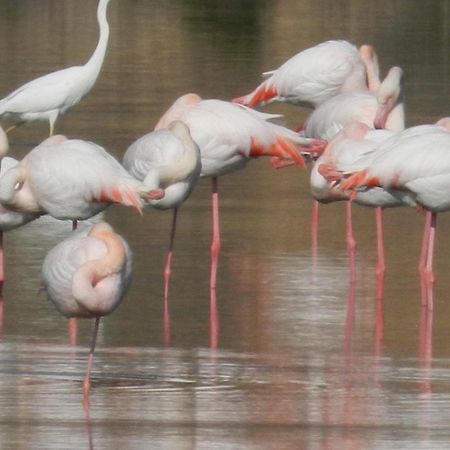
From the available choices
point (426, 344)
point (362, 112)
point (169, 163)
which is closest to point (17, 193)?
point (169, 163)

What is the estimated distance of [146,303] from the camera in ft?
34.6

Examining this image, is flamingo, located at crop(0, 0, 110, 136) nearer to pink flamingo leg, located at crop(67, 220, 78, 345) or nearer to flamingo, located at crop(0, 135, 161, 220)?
flamingo, located at crop(0, 135, 161, 220)

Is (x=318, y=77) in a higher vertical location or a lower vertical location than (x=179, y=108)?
lower

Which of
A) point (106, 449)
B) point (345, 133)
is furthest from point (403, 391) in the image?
point (345, 133)

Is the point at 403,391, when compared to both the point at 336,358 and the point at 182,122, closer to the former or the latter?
the point at 336,358

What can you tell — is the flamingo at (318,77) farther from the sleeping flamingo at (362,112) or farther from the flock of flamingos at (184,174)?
the flock of flamingos at (184,174)

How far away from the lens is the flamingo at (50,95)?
1488 centimetres

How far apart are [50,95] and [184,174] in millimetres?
4274

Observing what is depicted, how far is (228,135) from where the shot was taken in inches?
466

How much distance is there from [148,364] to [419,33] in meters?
19.2

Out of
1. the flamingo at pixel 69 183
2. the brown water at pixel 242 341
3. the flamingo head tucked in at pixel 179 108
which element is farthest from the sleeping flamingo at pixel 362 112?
the flamingo at pixel 69 183

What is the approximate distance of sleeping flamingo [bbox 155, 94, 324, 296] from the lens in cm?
1184

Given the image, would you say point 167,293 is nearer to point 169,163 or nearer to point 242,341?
point 169,163

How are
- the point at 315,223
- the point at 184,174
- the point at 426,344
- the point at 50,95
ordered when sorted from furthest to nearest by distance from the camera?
1. the point at 50,95
2. the point at 315,223
3. the point at 184,174
4. the point at 426,344
